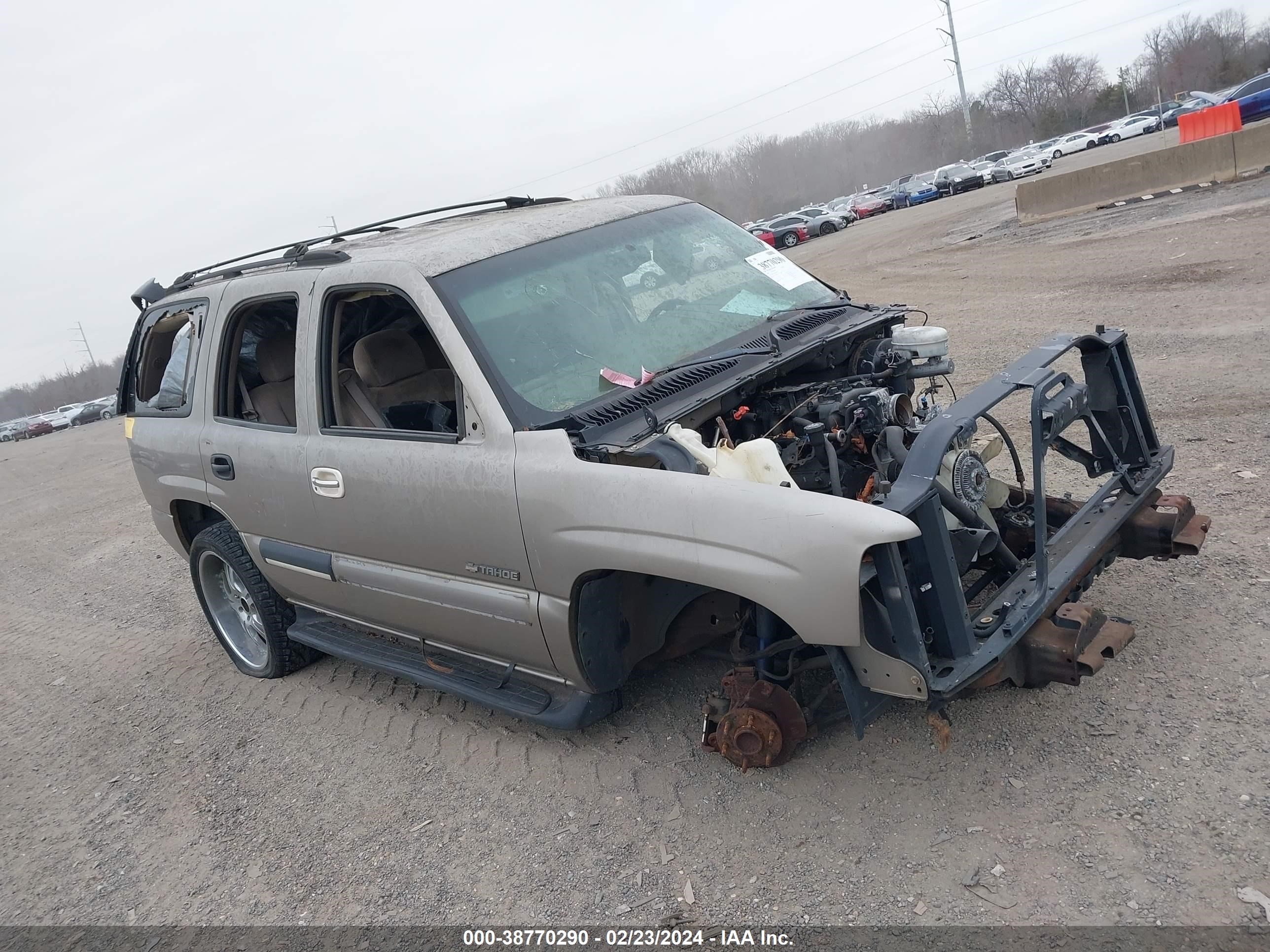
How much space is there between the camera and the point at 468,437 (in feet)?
11.4

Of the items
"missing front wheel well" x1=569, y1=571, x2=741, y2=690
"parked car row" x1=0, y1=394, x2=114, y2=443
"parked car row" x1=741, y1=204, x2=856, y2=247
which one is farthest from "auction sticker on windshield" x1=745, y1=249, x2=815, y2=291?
"parked car row" x1=0, y1=394, x2=114, y2=443

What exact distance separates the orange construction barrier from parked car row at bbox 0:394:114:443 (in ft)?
147

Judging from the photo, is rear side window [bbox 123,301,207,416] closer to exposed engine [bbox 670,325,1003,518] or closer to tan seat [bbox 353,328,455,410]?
tan seat [bbox 353,328,455,410]

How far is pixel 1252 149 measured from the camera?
15.0m

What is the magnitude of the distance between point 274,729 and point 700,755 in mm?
2309

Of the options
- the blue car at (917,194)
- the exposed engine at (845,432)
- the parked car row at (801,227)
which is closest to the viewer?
the exposed engine at (845,432)

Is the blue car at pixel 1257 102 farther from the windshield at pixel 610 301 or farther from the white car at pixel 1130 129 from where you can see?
the windshield at pixel 610 301

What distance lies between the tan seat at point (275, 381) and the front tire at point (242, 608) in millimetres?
677

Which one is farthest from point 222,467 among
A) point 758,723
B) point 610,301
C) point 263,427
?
point 758,723

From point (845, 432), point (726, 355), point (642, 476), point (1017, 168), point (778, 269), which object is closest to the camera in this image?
point (642, 476)

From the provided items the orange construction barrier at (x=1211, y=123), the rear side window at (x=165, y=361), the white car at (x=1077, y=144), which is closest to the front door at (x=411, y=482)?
the rear side window at (x=165, y=361)

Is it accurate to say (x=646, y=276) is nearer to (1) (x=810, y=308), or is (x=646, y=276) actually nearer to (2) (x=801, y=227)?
(1) (x=810, y=308)

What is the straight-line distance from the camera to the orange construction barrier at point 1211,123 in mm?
20156

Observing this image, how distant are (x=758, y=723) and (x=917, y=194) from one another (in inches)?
1649
